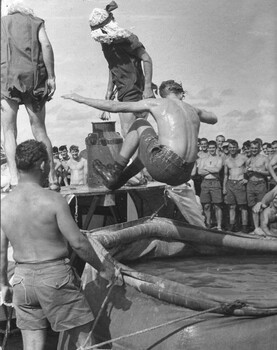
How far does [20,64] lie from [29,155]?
2264 mm

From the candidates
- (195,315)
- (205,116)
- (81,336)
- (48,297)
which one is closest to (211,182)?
(205,116)

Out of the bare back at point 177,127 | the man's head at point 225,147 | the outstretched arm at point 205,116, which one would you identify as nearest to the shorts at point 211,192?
the man's head at point 225,147

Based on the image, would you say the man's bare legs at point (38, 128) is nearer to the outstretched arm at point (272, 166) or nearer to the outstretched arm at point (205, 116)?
the outstretched arm at point (205, 116)

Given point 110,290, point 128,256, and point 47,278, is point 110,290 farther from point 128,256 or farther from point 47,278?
→ point 128,256

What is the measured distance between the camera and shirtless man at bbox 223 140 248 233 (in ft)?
40.5

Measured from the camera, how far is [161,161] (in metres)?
6.58

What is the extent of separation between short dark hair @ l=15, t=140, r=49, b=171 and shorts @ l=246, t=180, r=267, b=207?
26.4ft

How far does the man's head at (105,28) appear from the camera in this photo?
27.1 feet

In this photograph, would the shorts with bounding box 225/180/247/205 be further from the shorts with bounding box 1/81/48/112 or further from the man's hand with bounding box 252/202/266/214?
the shorts with bounding box 1/81/48/112

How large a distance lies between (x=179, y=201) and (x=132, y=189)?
0.67 meters

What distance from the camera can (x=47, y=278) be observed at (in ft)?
14.5

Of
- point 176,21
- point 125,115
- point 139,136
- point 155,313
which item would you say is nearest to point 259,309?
point 155,313

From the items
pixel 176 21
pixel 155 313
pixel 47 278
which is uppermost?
pixel 176 21

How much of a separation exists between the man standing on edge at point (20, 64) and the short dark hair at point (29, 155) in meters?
1.93
